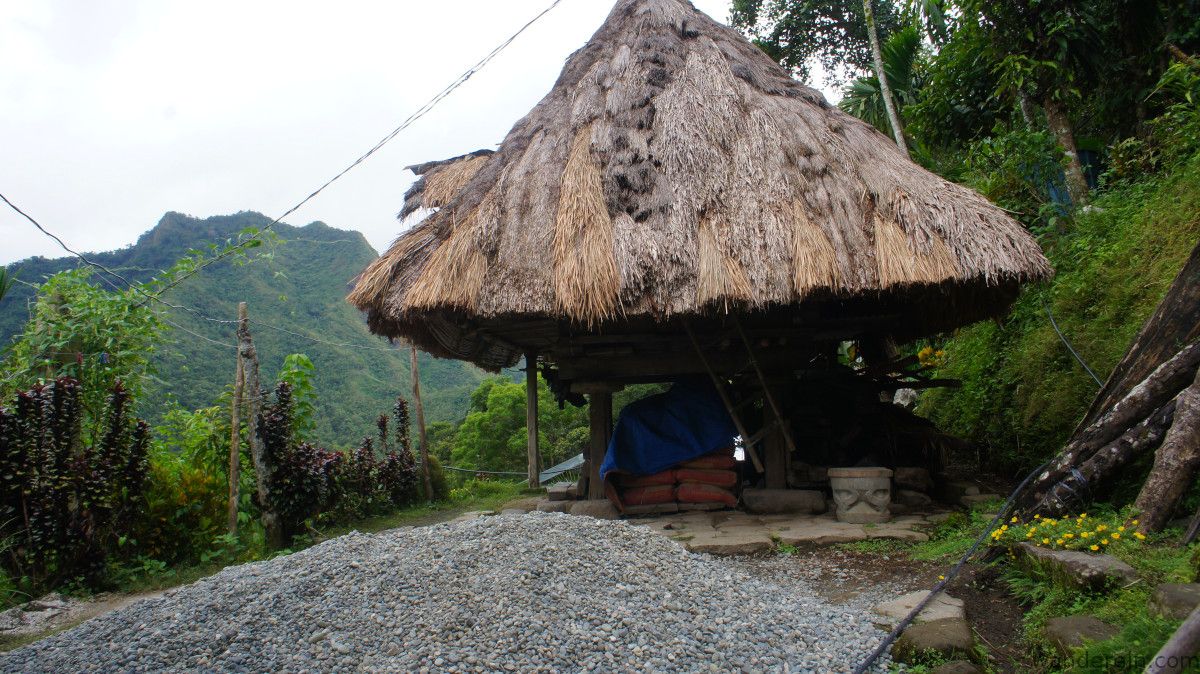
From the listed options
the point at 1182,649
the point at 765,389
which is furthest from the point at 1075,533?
the point at 765,389

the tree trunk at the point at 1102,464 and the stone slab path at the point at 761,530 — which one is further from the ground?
the tree trunk at the point at 1102,464

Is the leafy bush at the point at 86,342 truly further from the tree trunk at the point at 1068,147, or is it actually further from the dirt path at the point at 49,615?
the tree trunk at the point at 1068,147

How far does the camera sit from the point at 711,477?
19.5 ft

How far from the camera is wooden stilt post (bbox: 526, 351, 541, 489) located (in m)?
6.82

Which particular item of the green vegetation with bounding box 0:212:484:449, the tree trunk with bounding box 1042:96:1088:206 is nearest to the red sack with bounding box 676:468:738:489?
the tree trunk with bounding box 1042:96:1088:206

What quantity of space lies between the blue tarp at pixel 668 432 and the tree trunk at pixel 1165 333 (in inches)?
109

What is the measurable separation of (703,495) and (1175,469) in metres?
3.46

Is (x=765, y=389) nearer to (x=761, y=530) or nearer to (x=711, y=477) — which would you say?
(x=711, y=477)

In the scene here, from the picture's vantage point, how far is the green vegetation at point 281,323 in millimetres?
14641

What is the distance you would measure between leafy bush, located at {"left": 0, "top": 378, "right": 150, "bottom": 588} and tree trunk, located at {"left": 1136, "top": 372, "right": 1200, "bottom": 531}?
6622 mm

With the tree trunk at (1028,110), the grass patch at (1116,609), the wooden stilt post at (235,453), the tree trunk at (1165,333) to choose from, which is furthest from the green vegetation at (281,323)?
the grass patch at (1116,609)

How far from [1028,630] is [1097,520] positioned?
0.72m

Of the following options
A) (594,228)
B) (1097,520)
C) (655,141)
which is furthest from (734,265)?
(1097,520)

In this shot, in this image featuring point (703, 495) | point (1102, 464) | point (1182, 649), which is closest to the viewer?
point (1182, 649)
